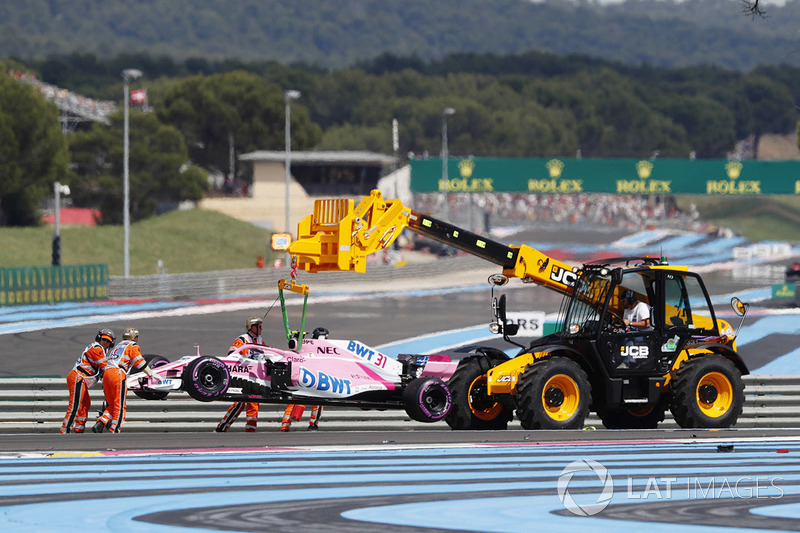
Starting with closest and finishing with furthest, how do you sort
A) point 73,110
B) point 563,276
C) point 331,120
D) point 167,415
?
point 167,415 < point 563,276 < point 73,110 < point 331,120

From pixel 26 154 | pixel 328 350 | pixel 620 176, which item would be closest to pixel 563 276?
pixel 328 350

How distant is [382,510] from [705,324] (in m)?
7.85

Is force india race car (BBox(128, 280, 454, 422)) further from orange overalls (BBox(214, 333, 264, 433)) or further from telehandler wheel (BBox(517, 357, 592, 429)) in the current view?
telehandler wheel (BBox(517, 357, 592, 429))

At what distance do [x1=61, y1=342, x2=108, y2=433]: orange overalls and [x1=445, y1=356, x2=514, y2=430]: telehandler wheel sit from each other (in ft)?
14.0

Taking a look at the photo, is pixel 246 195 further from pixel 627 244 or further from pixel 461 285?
pixel 461 285

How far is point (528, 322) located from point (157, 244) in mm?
46453

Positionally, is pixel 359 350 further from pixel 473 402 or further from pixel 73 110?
pixel 73 110

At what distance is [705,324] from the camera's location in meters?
15.2

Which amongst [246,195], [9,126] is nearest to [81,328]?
[9,126]

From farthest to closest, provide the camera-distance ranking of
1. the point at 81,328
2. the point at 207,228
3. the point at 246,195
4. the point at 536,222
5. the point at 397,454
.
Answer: the point at 536,222, the point at 246,195, the point at 207,228, the point at 81,328, the point at 397,454

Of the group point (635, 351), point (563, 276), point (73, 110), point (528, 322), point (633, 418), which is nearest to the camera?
point (635, 351)

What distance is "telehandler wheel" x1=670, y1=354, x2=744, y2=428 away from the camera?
47.1 feet

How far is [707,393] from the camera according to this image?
47.9ft

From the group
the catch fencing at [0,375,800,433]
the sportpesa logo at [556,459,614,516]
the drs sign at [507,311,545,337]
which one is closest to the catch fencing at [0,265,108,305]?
the catch fencing at [0,375,800,433]
